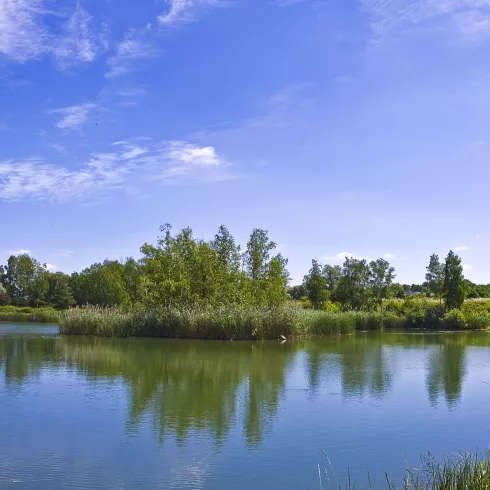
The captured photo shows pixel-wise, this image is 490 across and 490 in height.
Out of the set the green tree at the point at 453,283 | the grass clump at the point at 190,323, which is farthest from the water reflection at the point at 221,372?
the green tree at the point at 453,283

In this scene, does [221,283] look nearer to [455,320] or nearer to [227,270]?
[227,270]

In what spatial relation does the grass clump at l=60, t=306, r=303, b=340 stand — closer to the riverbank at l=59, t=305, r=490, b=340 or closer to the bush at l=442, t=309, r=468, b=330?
the riverbank at l=59, t=305, r=490, b=340

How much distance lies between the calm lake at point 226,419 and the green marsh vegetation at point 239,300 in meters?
8.96

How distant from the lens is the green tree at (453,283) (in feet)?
151

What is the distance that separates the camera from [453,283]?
1823 inches

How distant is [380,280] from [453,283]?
19.8 ft

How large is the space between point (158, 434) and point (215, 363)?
31.1ft

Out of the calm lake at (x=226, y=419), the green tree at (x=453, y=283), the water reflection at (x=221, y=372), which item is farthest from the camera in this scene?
the green tree at (x=453, y=283)

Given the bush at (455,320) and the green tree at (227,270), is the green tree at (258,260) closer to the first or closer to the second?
the green tree at (227,270)

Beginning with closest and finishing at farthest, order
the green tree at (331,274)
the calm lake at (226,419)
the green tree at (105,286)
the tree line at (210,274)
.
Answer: the calm lake at (226,419), the tree line at (210,274), the green tree at (105,286), the green tree at (331,274)

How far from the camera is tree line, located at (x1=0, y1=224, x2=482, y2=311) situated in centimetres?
3441

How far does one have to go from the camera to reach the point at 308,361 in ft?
64.1

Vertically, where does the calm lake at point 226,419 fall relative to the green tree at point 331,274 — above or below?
below

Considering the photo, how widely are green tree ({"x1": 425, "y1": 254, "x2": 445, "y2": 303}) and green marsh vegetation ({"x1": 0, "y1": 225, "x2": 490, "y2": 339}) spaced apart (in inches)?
3.6
